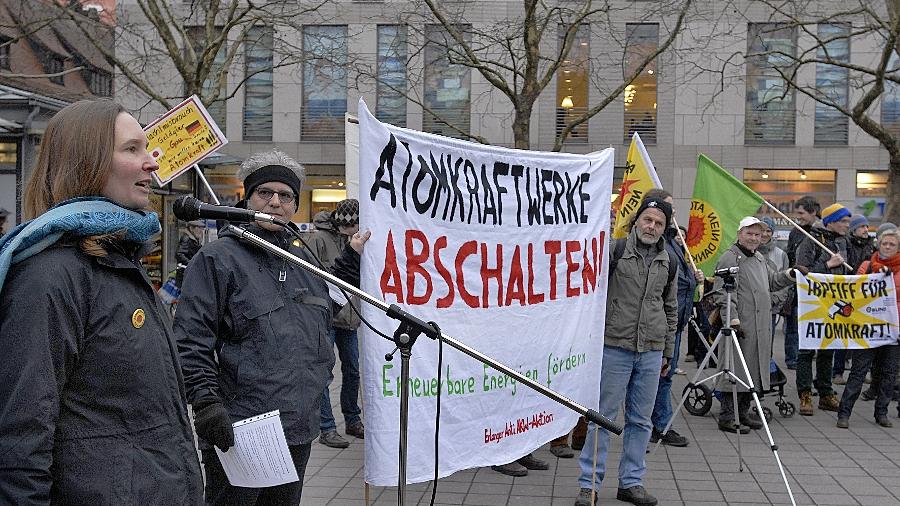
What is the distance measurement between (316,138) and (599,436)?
2048 centimetres

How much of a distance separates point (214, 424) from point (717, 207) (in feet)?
22.9

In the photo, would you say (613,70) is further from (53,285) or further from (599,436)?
(53,285)

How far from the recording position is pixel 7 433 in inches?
73.6

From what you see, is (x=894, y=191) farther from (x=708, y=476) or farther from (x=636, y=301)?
(x=636, y=301)

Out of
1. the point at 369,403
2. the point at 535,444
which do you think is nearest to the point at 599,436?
the point at 535,444

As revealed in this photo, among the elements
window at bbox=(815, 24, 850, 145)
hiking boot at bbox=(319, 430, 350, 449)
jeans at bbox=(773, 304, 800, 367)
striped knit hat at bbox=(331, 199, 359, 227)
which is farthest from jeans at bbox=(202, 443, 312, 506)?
window at bbox=(815, 24, 850, 145)

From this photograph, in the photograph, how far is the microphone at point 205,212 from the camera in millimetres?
2781

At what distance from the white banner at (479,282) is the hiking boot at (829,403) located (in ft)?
16.4

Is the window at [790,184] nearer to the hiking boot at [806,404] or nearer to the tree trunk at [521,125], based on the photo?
the tree trunk at [521,125]

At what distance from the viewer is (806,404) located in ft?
29.4

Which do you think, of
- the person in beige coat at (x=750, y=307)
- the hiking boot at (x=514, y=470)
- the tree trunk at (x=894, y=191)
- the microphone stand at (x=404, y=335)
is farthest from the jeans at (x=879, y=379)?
the microphone stand at (x=404, y=335)

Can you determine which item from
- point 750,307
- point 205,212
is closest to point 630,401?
point 750,307

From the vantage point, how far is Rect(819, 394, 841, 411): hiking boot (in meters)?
9.16

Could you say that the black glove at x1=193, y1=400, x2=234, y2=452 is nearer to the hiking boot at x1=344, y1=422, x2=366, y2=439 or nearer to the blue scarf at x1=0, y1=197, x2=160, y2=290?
the blue scarf at x1=0, y1=197, x2=160, y2=290
